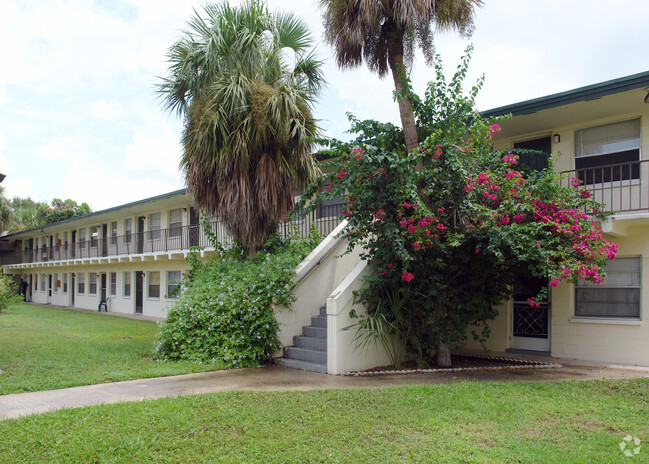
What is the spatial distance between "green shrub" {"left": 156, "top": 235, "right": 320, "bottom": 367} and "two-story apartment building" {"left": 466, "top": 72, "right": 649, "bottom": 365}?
519 centimetres

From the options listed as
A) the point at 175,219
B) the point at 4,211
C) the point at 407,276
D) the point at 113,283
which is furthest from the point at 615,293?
the point at 4,211

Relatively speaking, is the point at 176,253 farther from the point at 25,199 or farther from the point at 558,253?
the point at 25,199

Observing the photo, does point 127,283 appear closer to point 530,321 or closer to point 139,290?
point 139,290

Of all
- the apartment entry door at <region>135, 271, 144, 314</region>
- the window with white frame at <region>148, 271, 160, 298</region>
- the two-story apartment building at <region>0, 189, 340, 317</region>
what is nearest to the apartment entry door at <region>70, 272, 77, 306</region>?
the two-story apartment building at <region>0, 189, 340, 317</region>

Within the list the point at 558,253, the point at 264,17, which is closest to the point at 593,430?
the point at 558,253

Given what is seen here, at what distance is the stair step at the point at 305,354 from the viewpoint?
29.3ft

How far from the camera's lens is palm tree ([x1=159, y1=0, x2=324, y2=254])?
10680 millimetres

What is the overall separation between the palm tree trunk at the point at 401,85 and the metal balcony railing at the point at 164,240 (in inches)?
163

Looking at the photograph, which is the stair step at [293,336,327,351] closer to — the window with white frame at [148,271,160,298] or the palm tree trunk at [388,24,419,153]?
the palm tree trunk at [388,24,419,153]

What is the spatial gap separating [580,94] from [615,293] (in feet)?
13.0

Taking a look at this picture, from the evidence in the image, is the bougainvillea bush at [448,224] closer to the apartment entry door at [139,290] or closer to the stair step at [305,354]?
the stair step at [305,354]

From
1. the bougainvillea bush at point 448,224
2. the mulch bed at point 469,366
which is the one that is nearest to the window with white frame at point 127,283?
the bougainvillea bush at point 448,224

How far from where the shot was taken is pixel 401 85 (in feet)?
29.7

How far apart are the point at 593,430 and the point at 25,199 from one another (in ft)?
179
